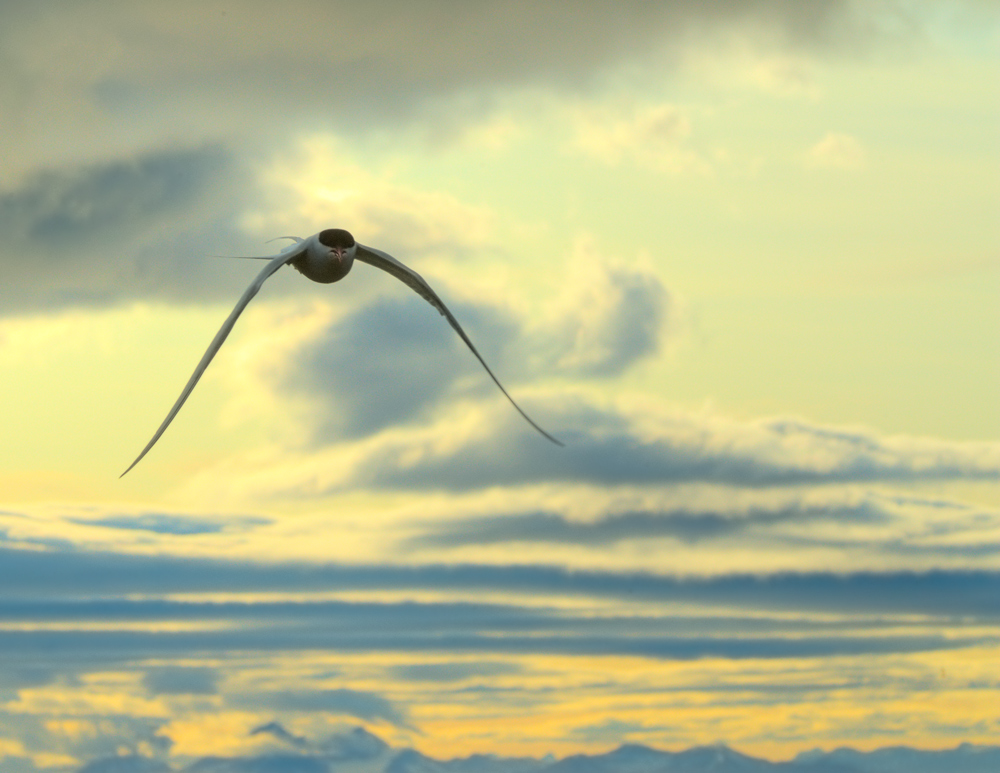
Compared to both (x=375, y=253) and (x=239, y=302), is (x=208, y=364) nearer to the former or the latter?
(x=239, y=302)

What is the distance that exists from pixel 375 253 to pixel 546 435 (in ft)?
29.1

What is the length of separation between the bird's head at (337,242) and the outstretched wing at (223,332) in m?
0.88

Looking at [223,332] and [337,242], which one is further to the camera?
[337,242]

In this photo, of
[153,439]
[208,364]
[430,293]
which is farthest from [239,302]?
[430,293]

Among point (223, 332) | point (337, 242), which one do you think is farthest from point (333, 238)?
point (223, 332)

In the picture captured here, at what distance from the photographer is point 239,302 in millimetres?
31891

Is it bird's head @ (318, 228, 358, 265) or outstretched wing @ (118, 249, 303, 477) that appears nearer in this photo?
outstretched wing @ (118, 249, 303, 477)

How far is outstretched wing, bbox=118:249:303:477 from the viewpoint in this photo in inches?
1093

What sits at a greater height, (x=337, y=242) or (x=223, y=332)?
(x=337, y=242)

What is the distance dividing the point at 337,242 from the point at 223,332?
453 centimetres

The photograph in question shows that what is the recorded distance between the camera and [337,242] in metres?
33.8

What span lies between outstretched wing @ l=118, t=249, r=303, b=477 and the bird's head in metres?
0.88

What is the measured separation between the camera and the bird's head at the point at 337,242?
33.6 m

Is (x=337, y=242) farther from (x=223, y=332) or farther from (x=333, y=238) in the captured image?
(x=223, y=332)
